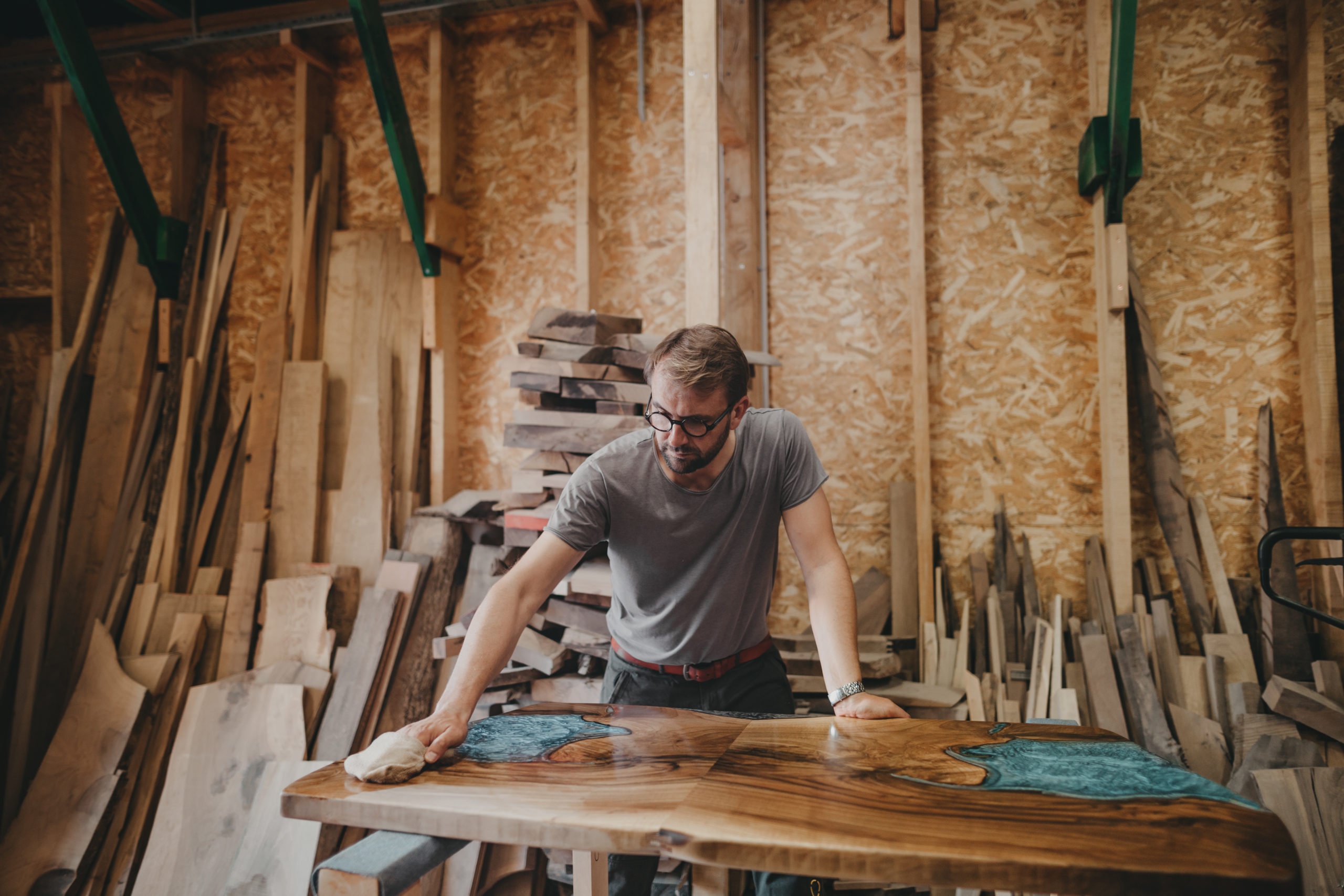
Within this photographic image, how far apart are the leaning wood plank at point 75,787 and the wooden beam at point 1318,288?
475 centimetres

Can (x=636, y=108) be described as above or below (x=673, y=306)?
above

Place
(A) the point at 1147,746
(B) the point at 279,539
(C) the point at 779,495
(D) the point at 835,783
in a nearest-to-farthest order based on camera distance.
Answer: (D) the point at 835,783 < (C) the point at 779,495 < (A) the point at 1147,746 < (B) the point at 279,539

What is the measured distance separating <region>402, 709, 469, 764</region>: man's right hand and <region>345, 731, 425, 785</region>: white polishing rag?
3cm

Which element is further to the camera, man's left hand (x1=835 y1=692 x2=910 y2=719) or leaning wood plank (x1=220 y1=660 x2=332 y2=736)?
leaning wood plank (x1=220 y1=660 x2=332 y2=736)

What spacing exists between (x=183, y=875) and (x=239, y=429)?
196cm

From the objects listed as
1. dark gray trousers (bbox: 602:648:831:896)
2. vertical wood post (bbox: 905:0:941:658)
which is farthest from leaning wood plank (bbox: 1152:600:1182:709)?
dark gray trousers (bbox: 602:648:831:896)

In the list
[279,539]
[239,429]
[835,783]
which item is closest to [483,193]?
[239,429]

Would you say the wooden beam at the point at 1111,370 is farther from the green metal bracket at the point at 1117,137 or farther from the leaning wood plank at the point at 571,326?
the leaning wood plank at the point at 571,326

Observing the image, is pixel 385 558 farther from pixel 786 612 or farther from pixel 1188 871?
pixel 1188 871

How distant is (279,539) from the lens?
3412mm

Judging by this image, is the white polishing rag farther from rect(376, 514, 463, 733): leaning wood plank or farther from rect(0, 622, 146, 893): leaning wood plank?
rect(0, 622, 146, 893): leaning wood plank

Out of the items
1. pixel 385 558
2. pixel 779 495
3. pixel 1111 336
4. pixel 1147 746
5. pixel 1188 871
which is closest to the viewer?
pixel 1188 871

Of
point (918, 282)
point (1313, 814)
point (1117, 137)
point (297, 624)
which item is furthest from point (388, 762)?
point (1117, 137)

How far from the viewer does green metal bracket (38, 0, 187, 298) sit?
3.05 meters
